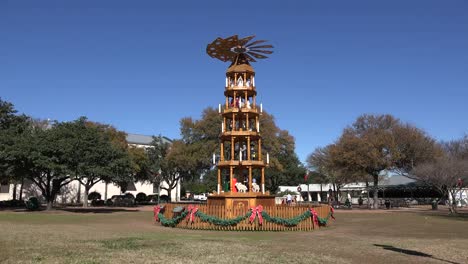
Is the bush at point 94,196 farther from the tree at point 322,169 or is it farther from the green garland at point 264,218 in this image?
the green garland at point 264,218

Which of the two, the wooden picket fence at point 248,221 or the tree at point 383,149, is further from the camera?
the tree at point 383,149

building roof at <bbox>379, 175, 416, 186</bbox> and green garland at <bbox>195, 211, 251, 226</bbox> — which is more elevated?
building roof at <bbox>379, 175, 416, 186</bbox>

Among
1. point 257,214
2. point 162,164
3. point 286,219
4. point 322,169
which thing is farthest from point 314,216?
point 322,169

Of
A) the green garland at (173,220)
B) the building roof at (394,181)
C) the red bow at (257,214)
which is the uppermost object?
the building roof at (394,181)

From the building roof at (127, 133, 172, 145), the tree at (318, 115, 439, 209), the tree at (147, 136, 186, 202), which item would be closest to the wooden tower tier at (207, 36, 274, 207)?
the tree at (318, 115, 439, 209)

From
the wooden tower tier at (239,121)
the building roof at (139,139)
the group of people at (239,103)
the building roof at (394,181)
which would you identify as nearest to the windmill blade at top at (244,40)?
the wooden tower tier at (239,121)

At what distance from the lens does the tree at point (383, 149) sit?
4841 cm

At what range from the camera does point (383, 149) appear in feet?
162

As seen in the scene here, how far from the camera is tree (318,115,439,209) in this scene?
1906 inches

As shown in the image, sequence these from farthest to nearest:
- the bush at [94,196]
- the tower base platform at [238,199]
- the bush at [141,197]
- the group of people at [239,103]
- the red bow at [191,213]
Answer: the bush at [141,197]
the bush at [94,196]
the group of people at [239,103]
the tower base platform at [238,199]
the red bow at [191,213]

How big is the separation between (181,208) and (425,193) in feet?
196

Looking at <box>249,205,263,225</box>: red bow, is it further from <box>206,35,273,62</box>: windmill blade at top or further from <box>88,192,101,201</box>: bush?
<box>88,192,101,201</box>: bush

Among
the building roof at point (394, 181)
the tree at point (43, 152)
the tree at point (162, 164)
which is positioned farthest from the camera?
the building roof at point (394, 181)

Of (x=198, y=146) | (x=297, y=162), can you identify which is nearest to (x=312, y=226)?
(x=198, y=146)
